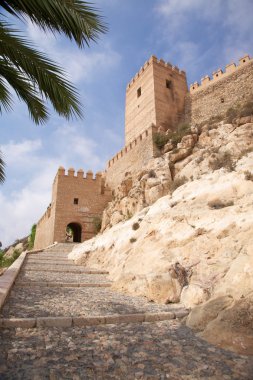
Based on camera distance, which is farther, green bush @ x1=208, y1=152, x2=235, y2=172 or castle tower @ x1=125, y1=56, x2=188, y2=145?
castle tower @ x1=125, y1=56, x2=188, y2=145

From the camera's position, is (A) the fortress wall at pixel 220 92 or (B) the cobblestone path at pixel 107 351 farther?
(A) the fortress wall at pixel 220 92

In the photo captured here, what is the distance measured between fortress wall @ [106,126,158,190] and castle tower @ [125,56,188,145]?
1572 mm

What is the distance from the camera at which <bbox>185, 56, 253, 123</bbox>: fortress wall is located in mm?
17703

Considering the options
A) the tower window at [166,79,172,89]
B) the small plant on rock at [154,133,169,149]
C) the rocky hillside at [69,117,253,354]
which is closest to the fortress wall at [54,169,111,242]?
the small plant on rock at [154,133,169,149]

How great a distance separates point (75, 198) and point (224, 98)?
1349 cm

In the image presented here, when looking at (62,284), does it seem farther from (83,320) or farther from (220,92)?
(220,92)

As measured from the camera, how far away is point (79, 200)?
68.8ft

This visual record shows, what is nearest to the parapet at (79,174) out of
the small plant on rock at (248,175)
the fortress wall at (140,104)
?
the fortress wall at (140,104)

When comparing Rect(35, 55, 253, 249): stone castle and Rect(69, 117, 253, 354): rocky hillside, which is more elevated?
Rect(35, 55, 253, 249): stone castle

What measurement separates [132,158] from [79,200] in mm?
5618

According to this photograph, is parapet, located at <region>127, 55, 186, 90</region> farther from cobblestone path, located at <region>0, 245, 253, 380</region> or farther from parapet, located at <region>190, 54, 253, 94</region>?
cobblestone path, located at <region>0, 245, 253, 380</region>

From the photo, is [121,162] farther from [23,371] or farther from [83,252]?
[23,371]

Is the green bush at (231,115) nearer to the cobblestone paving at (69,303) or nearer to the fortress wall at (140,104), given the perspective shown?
the fortress wall at (140,104)

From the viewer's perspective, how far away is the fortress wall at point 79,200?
2028cm
